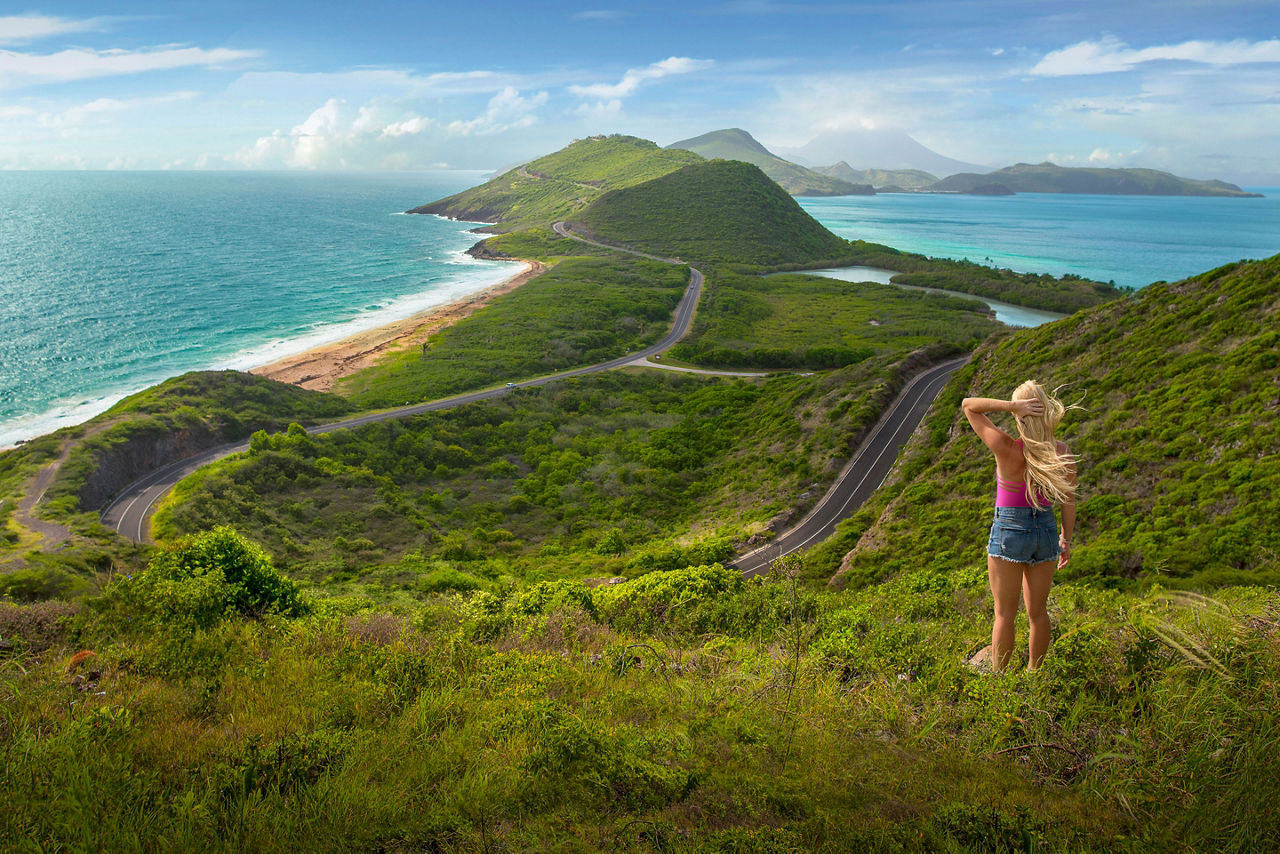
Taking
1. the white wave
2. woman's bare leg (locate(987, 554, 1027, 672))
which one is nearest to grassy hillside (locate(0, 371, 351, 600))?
the white wave

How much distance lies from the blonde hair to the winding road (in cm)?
2135

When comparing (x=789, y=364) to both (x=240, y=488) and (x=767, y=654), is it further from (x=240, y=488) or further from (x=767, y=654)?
(x=767, y=654)

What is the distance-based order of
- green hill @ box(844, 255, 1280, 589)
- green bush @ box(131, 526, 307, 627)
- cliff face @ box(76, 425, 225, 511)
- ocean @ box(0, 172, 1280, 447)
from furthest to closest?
ocean @ box(0, 172, 1280, 447) → cliff face @ box(76, 425, 225, 511) → green hill @ box(844, 255, 1280, 589) → green bush @ box(131, 526, 307, 627)

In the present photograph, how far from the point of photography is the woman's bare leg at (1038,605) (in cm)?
611

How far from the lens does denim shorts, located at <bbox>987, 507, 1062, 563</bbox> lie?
5.97 metres

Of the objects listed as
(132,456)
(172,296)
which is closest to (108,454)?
(132,456)

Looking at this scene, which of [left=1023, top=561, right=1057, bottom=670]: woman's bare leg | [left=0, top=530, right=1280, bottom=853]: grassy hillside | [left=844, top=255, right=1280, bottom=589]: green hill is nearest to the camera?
[left=0, top=530, right=1280, bottom=853]: grassy hillside

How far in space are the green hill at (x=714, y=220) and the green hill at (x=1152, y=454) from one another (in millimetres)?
110180

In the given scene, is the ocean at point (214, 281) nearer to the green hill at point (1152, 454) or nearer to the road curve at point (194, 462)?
the road curve at point (194, 462)

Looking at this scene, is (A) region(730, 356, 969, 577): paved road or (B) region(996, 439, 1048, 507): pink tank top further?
(A) region(730, 356, 969, 577): paved road

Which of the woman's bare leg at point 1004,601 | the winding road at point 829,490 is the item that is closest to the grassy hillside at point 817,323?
the winding road at point 829,490

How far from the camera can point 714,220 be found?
6073 inches

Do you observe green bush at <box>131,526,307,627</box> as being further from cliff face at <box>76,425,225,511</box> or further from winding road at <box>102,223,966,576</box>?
cliff face at <box>76,425,225,511</box>

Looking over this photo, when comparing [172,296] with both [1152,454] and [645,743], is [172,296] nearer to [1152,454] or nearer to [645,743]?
[645,743]
